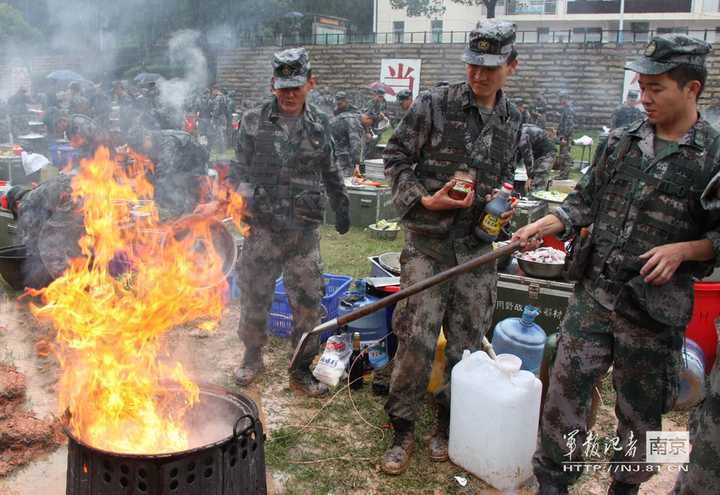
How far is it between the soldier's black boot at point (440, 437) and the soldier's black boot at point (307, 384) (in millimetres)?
1073

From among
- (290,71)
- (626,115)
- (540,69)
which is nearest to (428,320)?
(290,71)

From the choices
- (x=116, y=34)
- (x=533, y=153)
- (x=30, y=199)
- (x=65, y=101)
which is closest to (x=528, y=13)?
(x=116, y=34)

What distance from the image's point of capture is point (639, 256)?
2900 millimetres

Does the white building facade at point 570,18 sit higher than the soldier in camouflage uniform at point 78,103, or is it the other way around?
the white building facade at point 570,18

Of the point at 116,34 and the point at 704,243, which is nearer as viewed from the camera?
the point at 704,243

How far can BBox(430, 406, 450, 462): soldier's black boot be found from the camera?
4.04 m

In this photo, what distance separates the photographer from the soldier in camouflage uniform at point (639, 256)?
2.79m

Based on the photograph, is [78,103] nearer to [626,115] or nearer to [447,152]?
[626,115]

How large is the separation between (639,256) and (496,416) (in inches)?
55.0

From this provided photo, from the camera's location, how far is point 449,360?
4.10 m

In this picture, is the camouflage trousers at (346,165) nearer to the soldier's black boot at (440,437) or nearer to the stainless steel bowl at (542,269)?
the stainless steel bowl at (542,269)

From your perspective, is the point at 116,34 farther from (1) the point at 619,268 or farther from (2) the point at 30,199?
(1) the point at 619,268

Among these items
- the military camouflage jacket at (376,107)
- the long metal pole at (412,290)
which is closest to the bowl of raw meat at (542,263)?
the long metal pole at (412,290)

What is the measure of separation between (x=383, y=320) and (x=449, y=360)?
4.15 ft
